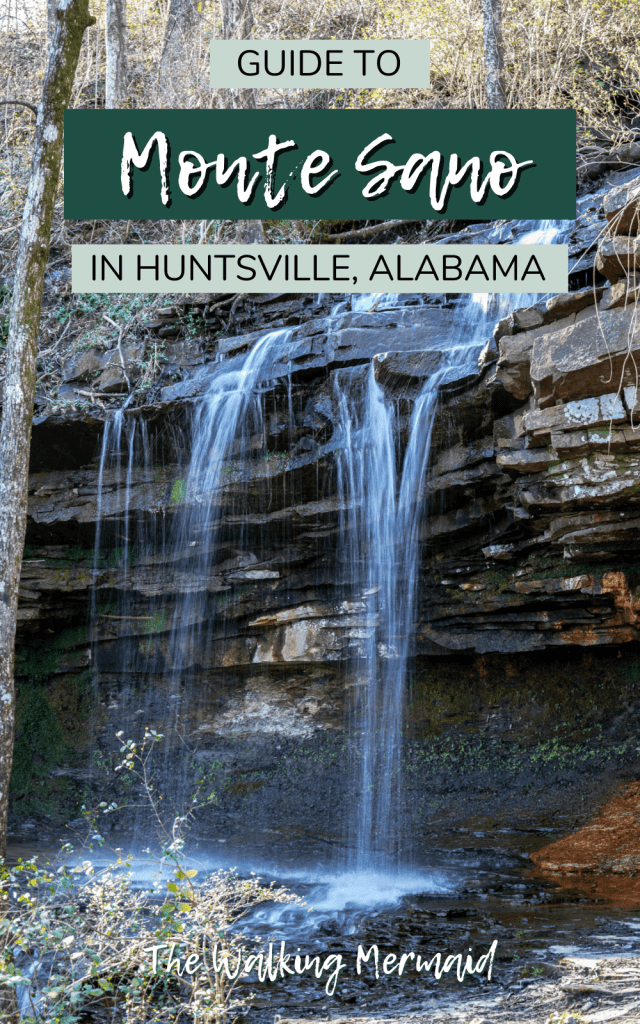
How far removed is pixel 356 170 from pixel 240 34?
9.33m

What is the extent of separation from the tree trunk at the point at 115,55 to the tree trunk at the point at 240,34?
244cm

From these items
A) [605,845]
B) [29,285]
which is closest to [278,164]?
[29,285]

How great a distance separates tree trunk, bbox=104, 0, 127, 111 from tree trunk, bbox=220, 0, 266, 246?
244 centimetres

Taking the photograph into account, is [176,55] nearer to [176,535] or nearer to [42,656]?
[176,535]

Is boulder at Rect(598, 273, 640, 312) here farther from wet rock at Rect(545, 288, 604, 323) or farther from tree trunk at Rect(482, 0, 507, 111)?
tree trunk at Rect(482, 0, 507, 111)

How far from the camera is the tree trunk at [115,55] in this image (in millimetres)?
16688

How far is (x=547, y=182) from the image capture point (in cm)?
830

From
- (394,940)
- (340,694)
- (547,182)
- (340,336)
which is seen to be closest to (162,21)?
(340,336)

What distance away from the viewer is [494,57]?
14.8 m

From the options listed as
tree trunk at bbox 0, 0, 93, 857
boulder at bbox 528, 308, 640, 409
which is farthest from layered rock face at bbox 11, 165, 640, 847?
tree trunk at bbox 0, 0, 93, 857

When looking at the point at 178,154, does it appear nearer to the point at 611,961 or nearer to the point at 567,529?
the point at 567,529

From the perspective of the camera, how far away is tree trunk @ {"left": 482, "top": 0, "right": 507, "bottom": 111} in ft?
47.9

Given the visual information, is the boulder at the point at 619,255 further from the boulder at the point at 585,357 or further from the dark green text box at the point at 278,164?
the dark green text box at the point at 278,164

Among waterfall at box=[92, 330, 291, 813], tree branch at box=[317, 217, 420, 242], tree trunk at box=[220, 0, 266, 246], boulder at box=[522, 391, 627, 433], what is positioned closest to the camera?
boulder at box=[522, 391, 627, 433]
